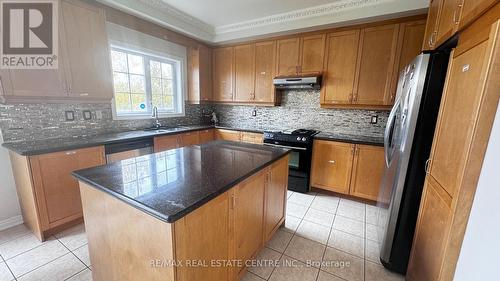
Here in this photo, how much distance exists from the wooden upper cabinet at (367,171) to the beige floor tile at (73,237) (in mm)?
3231

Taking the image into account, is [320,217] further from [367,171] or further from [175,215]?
[175,215]

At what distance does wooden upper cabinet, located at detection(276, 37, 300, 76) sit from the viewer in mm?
3318

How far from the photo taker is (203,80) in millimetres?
3992

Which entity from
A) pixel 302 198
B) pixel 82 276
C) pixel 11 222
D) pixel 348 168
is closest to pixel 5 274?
pixel 82 276

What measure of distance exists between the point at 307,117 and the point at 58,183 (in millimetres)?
3390

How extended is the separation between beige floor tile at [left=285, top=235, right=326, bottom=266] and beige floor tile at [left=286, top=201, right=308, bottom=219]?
1.45 feet

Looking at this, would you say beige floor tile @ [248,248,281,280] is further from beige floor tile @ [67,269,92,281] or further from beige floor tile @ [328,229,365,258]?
beige floor tile @ [67,269,92,281]

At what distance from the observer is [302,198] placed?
2982mm

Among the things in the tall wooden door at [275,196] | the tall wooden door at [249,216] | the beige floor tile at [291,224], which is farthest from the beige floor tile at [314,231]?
the tall wooden door at [249,216]

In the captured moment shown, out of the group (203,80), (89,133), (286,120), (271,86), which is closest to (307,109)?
(286,120)

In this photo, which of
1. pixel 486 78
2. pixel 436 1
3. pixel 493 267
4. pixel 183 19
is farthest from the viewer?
pixel 183 19

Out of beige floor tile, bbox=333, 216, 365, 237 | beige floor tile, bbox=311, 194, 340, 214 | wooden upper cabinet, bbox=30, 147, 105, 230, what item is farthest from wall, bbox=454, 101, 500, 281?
wooden upper cabinet, bbox=30, 147, 105, 230

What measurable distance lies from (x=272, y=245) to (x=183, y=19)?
3.46 metres

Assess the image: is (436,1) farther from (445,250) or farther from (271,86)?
(271,86)
